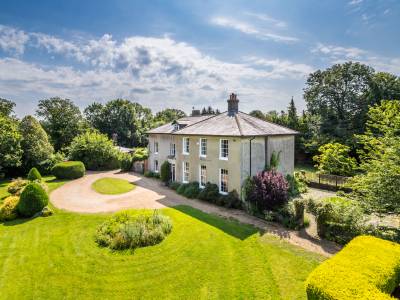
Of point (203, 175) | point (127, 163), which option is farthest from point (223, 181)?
point (127, 163)

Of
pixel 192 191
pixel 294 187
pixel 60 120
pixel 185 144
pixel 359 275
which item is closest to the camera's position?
pixel 359 275

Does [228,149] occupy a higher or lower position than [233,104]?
lower

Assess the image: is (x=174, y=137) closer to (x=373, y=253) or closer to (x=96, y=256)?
(x=96, y=256)

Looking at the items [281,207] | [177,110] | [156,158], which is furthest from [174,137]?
[177,110]

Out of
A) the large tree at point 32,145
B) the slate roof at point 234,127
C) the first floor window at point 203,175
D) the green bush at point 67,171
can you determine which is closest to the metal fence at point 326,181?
the slate roof at point 234,127

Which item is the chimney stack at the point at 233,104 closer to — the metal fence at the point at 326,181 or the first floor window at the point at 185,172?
the first floor window at the point at 185,172

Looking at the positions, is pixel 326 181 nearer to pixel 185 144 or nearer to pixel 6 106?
pixel 185 144

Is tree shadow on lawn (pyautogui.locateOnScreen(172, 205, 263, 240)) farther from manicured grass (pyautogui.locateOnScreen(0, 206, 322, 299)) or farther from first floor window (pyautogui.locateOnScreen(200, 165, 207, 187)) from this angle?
first floor window (pyautogui.locateOnScreen(200, 165, 207, 187))

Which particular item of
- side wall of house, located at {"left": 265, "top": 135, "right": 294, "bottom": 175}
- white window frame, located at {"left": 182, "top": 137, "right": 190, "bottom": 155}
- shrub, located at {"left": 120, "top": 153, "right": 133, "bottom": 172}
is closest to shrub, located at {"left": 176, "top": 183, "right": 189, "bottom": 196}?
white window frame, located at {"left": 182, "top": 137, "right": 190, "bottom": 155}
